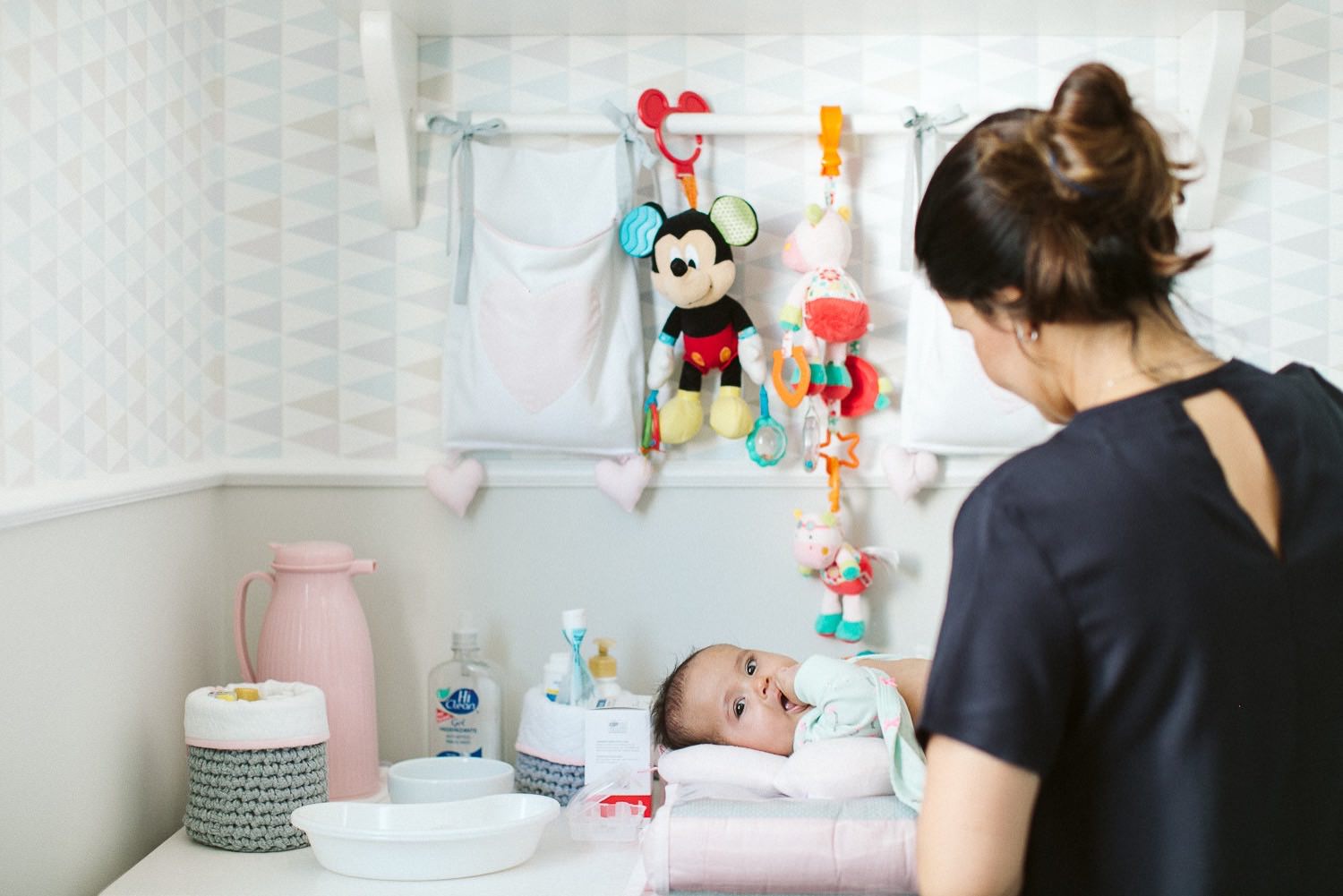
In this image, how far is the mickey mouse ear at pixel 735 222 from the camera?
5.59ft

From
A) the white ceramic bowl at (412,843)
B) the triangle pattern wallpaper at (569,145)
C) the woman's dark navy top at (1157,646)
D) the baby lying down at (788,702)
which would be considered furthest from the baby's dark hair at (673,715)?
the woman's dark navy top at (1157,646)

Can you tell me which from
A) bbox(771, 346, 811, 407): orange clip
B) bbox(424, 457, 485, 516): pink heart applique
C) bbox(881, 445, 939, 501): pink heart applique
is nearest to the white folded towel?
bbox(424, 457, 485, 516): pink heart applique

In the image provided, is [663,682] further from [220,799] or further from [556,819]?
[220,799]

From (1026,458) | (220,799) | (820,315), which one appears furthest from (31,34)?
(1026,458)

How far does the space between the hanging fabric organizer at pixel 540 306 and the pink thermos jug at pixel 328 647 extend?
0.85 ft

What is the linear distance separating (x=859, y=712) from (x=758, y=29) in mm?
949

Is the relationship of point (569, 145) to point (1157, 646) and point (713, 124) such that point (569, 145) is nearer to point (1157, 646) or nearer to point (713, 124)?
point (713, 124)

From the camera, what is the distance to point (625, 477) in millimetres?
1768

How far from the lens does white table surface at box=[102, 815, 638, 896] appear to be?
1.34 m

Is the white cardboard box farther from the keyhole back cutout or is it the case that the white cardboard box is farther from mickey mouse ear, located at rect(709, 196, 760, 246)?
the keyhole back cutout

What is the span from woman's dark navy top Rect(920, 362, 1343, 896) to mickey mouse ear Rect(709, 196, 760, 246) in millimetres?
998

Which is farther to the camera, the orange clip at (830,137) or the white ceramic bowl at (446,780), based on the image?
the orange clip at (830,137)

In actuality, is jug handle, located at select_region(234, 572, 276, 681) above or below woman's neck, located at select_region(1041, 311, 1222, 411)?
below

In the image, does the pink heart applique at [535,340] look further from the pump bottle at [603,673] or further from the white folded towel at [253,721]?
the white folded towel at [253,721]
